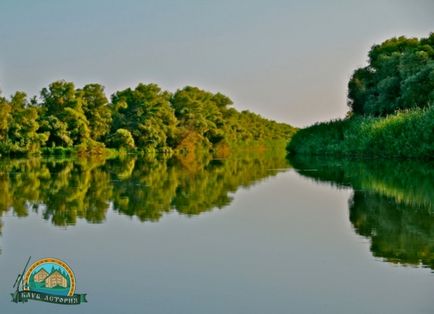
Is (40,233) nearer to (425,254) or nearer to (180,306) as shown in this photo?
(180,306)

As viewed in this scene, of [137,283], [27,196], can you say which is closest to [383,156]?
[27,196]

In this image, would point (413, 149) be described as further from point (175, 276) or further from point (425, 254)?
point (175, 276)

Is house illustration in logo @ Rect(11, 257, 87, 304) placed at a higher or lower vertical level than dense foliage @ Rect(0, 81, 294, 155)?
lower

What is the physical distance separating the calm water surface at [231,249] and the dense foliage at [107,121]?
100.0 feet

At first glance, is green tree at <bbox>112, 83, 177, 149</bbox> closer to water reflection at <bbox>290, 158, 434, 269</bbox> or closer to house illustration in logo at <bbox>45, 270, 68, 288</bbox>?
water reflection at <bbox>290, 158, 434, 269</bbox>

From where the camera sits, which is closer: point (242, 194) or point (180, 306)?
point (180, 306)

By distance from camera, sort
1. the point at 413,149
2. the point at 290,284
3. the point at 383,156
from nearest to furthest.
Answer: the point at 290,284 → the point at 413,149 → the point at 383,156

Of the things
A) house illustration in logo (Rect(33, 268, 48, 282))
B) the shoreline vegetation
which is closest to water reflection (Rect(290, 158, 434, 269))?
house illustration in logo (Rect(33, 268, 48, 282))

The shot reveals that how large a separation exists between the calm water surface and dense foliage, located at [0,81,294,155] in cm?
3047

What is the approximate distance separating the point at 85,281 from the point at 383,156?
26845 mm

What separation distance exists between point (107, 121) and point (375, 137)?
28447 mm

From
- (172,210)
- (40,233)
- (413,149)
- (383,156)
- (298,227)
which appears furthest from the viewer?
(383,156)

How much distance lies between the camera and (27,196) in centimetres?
1295

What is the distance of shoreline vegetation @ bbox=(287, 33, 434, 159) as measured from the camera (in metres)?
27.2
